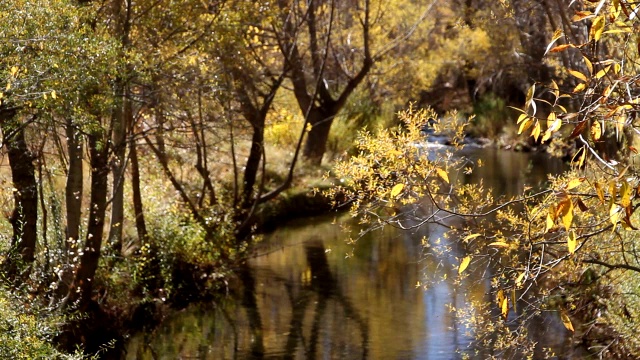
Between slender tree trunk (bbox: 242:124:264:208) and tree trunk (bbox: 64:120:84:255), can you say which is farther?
slender tree trunk (bbox: 242:124:264:208)

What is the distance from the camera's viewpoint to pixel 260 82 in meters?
16.5

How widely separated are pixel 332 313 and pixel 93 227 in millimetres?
3429

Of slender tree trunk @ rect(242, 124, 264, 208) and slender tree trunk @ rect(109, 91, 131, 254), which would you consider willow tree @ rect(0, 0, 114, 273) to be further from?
slender tree trunk @ rect(242, 124, 264, 208)

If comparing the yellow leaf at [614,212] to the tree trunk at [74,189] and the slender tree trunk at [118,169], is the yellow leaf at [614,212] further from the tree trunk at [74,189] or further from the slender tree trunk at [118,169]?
the tree trunk at [74,189]

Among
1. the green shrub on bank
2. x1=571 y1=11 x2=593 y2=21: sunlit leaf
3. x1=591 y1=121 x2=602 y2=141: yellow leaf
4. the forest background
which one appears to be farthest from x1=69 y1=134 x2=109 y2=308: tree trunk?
x1=571 y1=11 x2=593 y2=21: sunlit leaf

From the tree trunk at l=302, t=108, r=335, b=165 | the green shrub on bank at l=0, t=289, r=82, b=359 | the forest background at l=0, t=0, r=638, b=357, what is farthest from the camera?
the tree trunk at l=302, t=108, r=335, b=165

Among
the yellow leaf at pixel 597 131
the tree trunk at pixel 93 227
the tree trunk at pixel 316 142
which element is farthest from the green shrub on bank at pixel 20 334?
the tree trunk at pixel 316 142

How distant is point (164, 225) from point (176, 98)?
2251 mm

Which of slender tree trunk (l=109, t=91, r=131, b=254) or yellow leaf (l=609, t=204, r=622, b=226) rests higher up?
slender tree trunk (l=109, t=91, r=131, b=254)

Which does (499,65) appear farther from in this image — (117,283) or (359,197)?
(359,197)

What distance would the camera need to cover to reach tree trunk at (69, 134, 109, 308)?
10602 mm

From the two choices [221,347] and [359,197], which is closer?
[359,197]

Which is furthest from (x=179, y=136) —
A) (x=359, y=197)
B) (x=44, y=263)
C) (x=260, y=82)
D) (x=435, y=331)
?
(x=359, y=197)

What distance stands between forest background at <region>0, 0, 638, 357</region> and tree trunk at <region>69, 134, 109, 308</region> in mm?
25
